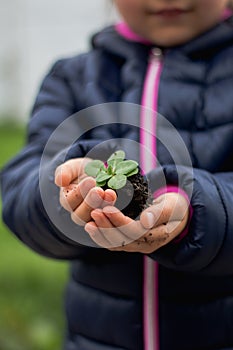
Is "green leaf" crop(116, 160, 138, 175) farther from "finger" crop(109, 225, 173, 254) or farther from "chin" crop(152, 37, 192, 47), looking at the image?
"chin" crop(152, 37, 192, 47)

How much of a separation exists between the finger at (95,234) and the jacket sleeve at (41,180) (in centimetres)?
10

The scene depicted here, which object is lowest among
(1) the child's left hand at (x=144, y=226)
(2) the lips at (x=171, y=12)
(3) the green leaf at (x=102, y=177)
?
(1) the child's left hand at (x=144, y=226)

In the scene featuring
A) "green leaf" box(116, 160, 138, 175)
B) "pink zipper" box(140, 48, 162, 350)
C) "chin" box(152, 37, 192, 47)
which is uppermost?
"green leaf" box(116, 160, 138, 175)

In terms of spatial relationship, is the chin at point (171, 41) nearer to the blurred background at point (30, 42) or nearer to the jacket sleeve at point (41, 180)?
the jacket sleeve at point (41, 180)

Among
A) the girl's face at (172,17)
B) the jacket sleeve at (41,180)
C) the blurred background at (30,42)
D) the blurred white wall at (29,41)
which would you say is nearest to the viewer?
the jacket sleeve at (41,180)

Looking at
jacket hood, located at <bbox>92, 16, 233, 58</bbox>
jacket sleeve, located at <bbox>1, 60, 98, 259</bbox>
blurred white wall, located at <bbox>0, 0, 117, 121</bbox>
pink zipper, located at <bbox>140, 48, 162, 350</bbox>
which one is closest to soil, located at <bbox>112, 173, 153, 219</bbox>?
jacket sleeve, located at <bbox>1, 60, 98, 259</bbox>

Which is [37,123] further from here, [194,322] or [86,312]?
[194,322]

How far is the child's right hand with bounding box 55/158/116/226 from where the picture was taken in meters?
1.40

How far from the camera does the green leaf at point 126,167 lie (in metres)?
1.45

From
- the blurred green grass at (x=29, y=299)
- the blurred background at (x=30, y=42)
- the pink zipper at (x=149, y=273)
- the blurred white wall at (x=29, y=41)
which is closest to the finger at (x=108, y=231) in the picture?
the pink zipper at (x=149, y=273)

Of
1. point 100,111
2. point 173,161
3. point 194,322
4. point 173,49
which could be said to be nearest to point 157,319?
point 194,322

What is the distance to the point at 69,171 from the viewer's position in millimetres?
1516

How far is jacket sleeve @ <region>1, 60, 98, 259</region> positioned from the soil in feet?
0.53

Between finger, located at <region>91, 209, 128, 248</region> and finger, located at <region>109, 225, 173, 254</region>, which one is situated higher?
finger, located at <region>91, 209, 128, 248</region>
